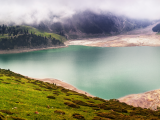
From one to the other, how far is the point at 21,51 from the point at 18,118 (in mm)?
201136

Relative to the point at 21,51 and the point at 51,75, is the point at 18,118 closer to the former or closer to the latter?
the point at 51,75

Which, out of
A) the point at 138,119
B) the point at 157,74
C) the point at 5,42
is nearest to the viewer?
the point at 138,119

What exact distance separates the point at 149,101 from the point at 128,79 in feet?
80.5

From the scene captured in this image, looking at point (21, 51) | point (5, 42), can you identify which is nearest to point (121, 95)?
point (21, 51)

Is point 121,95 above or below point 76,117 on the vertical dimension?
below

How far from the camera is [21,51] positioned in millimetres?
197750

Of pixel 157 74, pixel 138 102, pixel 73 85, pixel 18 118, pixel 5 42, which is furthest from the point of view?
pixel 5 42

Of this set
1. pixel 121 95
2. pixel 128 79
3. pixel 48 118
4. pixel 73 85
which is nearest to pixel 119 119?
pixel 48 118

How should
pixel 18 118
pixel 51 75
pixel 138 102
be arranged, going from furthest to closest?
pixel 51 75, pixel 138 102, pixel 18 118

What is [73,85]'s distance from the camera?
68875 mm

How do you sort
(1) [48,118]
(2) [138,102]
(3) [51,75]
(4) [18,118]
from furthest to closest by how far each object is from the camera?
(3) [51,75], (2) [138,102], (1) [48,118], (4) [18,118]

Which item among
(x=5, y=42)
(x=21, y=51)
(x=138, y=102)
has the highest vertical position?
(x=5, y=42)

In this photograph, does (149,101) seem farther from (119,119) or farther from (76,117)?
(76,117)

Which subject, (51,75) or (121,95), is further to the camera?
(51,75)
